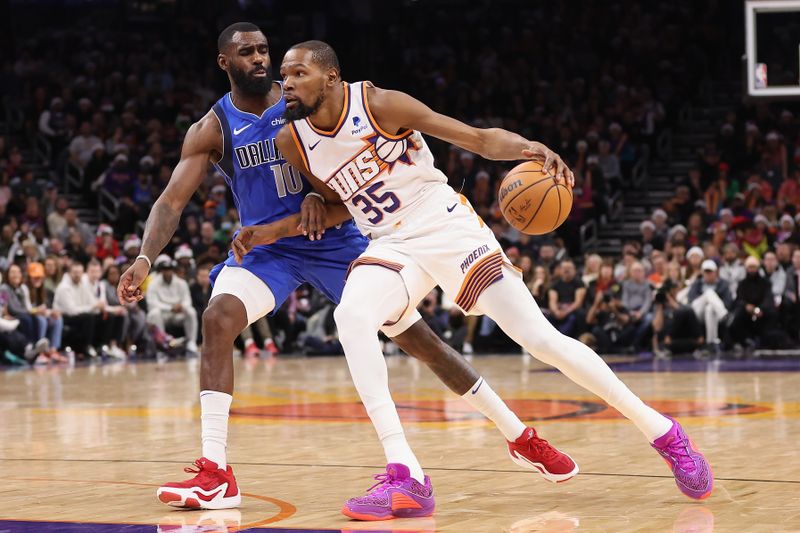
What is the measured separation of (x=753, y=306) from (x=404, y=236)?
11.5m

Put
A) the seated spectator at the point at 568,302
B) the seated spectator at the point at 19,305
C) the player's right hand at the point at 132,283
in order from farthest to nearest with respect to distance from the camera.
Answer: the seated spectator at the point at 568,302
the seated spectator at the point at 19,305
the player's right hand at the point at 132,283

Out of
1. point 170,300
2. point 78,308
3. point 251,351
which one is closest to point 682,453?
point 251,351

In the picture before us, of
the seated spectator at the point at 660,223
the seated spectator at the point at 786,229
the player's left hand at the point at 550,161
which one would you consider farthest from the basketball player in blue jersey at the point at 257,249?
the seated spectator at the point at 660,223

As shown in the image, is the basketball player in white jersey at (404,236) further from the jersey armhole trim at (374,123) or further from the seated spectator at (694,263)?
the seated spectator at (694,263)

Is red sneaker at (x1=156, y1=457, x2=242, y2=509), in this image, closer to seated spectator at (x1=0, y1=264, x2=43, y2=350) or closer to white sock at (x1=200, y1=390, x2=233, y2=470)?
white sock at (x1=200, y1=390, x2=233, y2=470)

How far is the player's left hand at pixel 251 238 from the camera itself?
5.64 meters

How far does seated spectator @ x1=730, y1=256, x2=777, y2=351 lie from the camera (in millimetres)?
15977

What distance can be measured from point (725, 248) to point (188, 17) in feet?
46.1

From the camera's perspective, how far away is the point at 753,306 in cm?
1600

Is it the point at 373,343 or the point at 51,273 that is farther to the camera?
the point at 51,273

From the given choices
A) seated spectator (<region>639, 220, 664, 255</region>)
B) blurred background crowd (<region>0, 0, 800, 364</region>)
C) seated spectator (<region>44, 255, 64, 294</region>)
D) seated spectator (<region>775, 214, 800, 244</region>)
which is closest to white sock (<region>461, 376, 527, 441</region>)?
blurred background crowd (<region>0, 0, 800, 364</region>)

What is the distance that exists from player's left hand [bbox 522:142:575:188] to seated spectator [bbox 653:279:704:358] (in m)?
11.1

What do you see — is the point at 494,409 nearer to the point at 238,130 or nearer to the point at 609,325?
the point at 238,130

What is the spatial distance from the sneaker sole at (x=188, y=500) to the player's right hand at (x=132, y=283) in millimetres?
814
